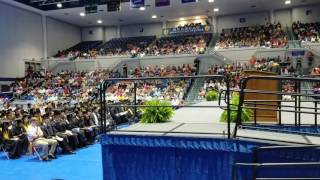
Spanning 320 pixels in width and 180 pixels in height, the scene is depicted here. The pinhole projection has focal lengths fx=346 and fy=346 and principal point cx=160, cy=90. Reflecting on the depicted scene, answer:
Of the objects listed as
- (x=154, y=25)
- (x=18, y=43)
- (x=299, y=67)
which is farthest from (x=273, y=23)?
(x=18, y=43)

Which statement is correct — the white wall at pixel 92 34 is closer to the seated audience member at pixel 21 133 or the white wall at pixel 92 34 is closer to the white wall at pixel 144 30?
the white wall at pixel 144 30

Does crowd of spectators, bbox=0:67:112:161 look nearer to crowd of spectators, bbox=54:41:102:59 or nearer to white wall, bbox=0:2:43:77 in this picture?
white wall, bbox=0:2:43:77

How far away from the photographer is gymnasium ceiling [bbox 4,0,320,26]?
27.0 metres

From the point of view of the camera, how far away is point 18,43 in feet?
91.0

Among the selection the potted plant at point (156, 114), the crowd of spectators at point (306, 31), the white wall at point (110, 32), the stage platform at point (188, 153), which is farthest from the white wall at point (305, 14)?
the stage platform at point (188, 153)

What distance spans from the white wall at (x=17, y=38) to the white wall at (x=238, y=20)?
16208 millimetres

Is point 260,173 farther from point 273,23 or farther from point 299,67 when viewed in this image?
point 273,23

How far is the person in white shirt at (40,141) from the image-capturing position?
31.8 feet

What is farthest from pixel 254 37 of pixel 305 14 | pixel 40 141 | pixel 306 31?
pixel 40 141

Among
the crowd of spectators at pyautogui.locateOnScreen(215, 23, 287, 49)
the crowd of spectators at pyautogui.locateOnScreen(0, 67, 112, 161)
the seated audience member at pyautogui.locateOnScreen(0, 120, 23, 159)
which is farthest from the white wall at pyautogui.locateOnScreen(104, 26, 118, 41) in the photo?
the seated audience member at pyautogui.locateOnScreen(0, 120, 23, 159)

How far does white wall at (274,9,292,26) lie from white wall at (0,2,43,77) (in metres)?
20.6

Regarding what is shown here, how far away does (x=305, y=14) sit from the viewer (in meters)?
29.1

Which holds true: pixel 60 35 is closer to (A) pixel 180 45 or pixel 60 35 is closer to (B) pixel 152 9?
(B) pixel 152 9

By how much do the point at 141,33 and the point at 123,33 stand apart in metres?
1.97
